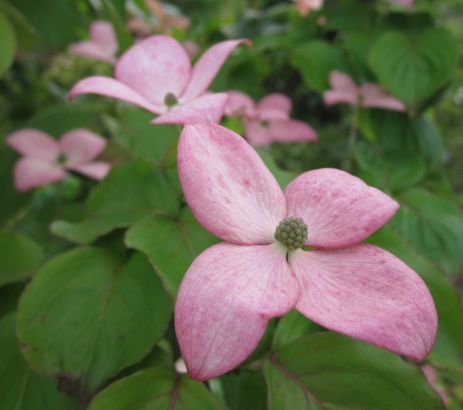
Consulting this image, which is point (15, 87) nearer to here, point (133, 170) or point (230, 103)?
point (230, 103)

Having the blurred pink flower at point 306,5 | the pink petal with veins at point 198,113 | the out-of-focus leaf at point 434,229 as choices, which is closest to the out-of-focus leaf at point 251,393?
the pink petal with veins at point 198,113

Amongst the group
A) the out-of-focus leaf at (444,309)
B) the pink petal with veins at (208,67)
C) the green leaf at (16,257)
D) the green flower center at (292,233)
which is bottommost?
the out-of-focus leaf at (444,309)

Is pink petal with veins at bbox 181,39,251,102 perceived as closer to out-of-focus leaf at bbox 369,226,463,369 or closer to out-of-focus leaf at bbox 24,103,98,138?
out-of-focus leaf at bbox 369,226,463,369

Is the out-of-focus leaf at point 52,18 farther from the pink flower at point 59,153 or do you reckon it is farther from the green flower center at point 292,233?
the green flower center at point 292,233

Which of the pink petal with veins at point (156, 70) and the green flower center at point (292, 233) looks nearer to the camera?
the green flower center at point (292, 233)

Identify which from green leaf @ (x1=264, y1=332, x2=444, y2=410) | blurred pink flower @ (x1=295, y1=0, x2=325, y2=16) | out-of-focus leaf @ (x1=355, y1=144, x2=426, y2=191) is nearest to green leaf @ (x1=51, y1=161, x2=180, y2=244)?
green leaf @ (x1=264, y1=332, x2=444, y2=410)

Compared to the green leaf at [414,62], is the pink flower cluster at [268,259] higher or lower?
higher

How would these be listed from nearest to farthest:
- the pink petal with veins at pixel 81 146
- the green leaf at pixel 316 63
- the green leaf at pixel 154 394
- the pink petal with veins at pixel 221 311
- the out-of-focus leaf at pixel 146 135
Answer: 1. the pink petal with veins at pixel 221 311
2. the green leaf at pixel 154 394
3. the out-of-focus leaf at pixel 146 135
4. the pink petal with veins at pixel 81 146
5. the green leaf at pixel 316 63
